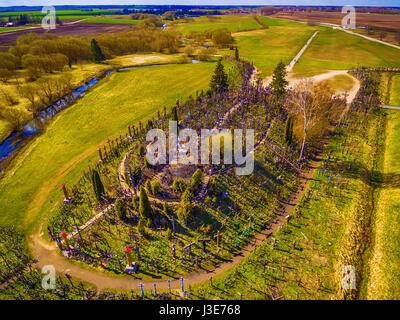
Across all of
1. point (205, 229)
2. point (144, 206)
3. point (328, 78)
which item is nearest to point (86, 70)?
point (144, 206)

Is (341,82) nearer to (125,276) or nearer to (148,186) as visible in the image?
(148,186)

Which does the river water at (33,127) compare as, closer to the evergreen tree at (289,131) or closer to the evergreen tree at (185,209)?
the evergreen tree at (185,209)

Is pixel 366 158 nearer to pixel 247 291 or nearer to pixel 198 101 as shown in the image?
pixel 247 291

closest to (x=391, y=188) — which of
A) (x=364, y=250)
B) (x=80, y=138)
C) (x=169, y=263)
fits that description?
(x=364, y=250)

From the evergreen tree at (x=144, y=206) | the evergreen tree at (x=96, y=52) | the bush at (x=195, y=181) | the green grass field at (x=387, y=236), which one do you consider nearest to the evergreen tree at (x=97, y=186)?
the evergreen tree at (x=144, y=206)

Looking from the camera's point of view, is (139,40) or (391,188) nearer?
(391,188)
